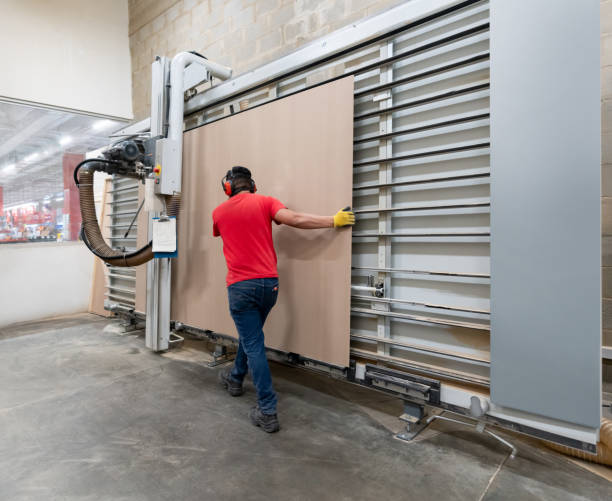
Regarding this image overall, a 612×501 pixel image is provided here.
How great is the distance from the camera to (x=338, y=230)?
2.21 m

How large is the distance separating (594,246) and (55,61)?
238 inches

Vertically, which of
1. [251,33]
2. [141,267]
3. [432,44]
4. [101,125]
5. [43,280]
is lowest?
[43,280]

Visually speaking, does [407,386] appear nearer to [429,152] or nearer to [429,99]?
[429,152]

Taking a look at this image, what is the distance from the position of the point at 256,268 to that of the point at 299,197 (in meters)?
0.56

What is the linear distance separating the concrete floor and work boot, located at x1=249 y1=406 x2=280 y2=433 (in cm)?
4

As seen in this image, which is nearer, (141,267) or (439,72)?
(439,72)

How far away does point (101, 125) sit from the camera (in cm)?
537

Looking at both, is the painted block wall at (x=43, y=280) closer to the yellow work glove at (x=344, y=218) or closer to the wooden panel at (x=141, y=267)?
the wooden panel at (x=141, y=267)

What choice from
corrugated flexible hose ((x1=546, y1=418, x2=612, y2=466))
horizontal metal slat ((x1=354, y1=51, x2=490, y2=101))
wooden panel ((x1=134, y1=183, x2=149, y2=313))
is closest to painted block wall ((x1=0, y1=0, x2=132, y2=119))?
wooden panel ((x1=134, y1=183, x2=149, y2=313))

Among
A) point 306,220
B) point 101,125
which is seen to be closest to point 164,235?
point 306,220

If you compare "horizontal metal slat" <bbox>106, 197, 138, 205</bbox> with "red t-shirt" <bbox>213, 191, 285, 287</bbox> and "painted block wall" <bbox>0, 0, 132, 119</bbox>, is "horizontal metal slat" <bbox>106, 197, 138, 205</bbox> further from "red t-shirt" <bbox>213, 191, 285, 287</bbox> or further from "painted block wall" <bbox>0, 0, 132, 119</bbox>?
"red t-shirt" <bbox>213, 191, 285, 287</bbox>

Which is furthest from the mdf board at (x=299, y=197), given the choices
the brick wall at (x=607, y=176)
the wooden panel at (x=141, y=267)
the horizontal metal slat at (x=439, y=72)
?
the brick wall at (x=607, y=176)

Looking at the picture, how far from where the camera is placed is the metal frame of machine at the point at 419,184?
1.83 metres

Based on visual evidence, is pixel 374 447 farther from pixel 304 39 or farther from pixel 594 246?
pixel 304 39
